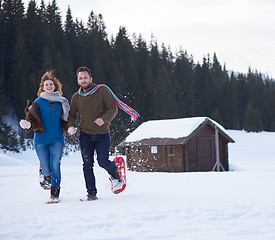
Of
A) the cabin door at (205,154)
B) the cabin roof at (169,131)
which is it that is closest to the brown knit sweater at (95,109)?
the cabin roof at (169,131)

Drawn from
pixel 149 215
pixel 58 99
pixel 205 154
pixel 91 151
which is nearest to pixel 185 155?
pixel 205 154

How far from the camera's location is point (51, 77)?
5.13 meters

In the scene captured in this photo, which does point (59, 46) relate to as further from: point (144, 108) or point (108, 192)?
point (108, 192)

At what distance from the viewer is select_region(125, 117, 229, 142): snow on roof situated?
60.8 feet

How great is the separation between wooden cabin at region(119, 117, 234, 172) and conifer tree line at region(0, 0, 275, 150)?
13489 mm

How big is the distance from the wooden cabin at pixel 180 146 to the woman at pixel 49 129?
43.4 feet

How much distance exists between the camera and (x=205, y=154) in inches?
756

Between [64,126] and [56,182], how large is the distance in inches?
31.3

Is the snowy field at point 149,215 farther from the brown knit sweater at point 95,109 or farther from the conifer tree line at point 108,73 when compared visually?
the conifer tree line at point 108,73

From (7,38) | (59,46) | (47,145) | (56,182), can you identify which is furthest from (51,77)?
(59,46)

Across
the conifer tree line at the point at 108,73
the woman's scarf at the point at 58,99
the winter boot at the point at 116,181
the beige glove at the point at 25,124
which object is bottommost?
the winter boot at the point at 116,181

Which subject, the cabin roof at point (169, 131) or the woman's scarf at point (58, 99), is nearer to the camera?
the woman's scarf at point (58, 99)

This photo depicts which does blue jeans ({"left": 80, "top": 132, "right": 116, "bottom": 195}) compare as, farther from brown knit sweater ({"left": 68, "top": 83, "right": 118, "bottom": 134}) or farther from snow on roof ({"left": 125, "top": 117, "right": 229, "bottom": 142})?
snow on roof ({"left": 125, "top": 117, "right": 229, "bottom": 142})

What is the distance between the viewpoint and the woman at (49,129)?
477 centimetres
